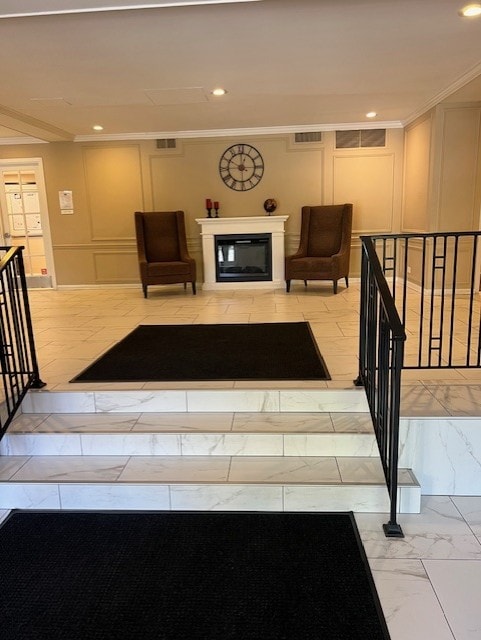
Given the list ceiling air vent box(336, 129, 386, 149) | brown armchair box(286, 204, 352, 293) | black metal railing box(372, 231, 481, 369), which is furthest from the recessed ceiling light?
ceiling air vent box(336, 129, 386, 149)

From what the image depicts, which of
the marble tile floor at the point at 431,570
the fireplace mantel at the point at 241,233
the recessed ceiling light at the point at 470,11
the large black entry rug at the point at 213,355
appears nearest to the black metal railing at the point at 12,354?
the large black entry rug at the point at 213,355

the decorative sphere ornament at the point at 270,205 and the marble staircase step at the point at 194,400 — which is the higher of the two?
the decorative sphere ornament at the point at 270,205

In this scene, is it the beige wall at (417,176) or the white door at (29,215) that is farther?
the white door at (29,215)

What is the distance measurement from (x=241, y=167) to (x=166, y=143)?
1.22 meters

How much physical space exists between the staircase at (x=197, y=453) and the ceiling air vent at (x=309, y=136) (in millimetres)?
5187

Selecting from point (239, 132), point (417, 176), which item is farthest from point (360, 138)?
point (239, 132)

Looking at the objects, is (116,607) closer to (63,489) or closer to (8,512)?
(63,489)

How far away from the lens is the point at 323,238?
6906 mm

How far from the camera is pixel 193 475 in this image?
244 centimetres

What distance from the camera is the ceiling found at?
10.4 feet

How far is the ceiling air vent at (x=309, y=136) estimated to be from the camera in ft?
22.8

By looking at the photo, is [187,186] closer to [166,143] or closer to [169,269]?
[166,143]

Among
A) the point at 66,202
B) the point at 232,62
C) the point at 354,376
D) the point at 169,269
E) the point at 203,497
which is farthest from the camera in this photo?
the point at 66,202

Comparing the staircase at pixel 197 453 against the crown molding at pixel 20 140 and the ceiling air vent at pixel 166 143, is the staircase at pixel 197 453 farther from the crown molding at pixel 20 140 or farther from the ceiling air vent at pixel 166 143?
the crown molding at pixel 20 140
